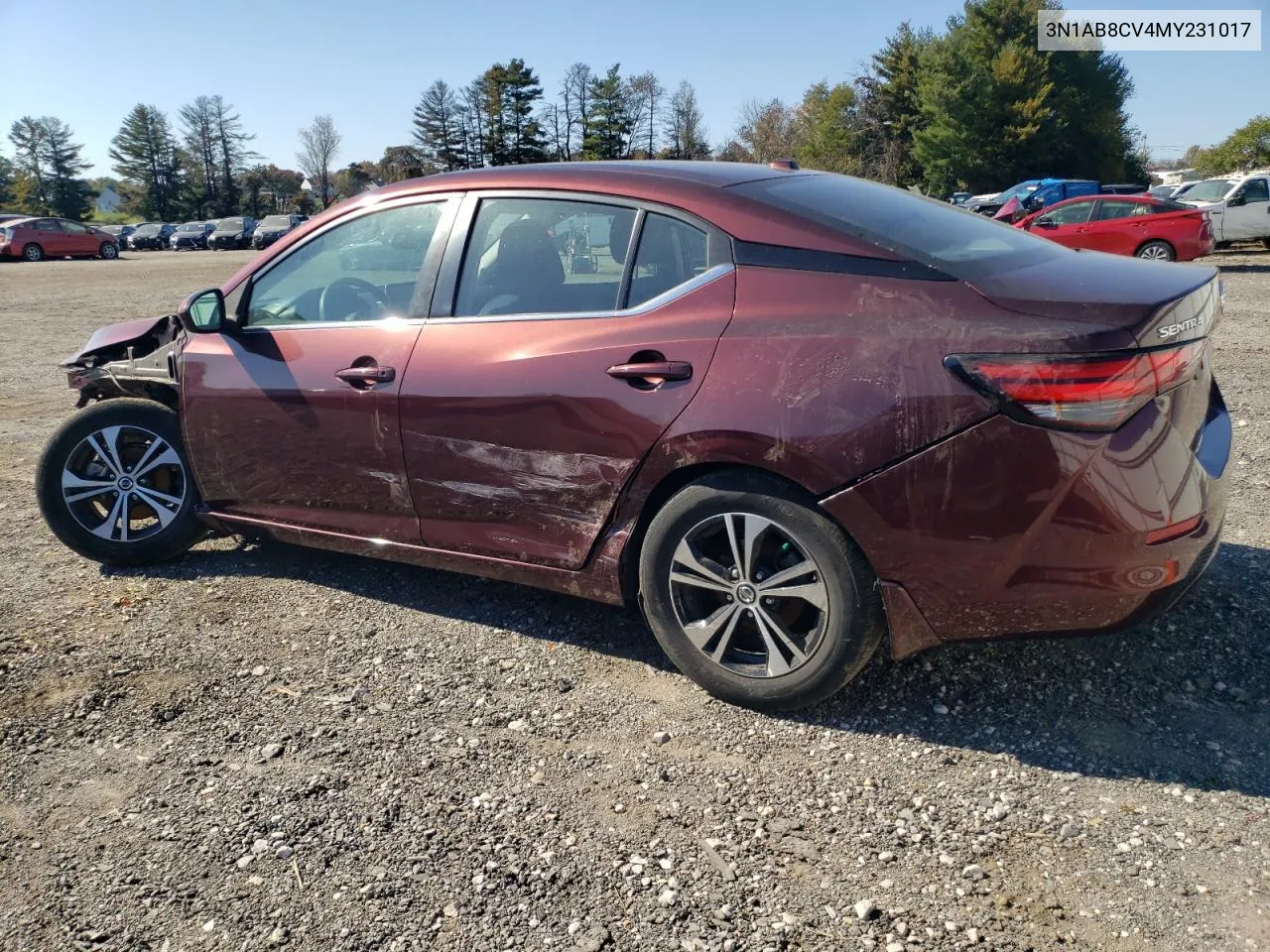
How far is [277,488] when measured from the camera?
409 cm

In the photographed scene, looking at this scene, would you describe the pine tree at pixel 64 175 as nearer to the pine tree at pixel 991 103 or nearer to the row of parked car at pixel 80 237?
the row of parked car at pixel 80 237

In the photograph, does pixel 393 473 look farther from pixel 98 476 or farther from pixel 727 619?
pixel 98 476

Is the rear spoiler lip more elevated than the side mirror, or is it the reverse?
the rear spoiler lip

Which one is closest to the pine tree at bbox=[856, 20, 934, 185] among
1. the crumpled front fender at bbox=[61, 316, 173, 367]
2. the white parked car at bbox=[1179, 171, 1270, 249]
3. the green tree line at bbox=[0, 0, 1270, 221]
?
the green tree line at bbox=[0, 0, 1270, 221]

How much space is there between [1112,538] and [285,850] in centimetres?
231

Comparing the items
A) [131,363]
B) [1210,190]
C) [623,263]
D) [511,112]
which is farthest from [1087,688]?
[511,112]

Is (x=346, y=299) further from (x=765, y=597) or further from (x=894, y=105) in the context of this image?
(x=894, y=105)

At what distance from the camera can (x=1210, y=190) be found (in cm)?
2181

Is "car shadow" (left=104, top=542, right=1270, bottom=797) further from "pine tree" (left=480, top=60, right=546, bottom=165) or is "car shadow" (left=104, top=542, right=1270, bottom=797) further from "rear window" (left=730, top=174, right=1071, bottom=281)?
"pine tree" (left=480, top=60, right=546, bottom=165)

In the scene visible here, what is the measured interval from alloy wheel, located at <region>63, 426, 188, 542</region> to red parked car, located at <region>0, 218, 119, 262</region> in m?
38.2

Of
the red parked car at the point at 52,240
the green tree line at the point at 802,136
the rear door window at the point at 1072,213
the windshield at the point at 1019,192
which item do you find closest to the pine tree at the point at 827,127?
the green tree line at the point at 802,136

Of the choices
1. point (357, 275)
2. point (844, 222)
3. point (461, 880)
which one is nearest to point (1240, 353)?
point (844, 222)

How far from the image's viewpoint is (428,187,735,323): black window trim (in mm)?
3119

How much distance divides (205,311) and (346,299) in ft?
2.12
